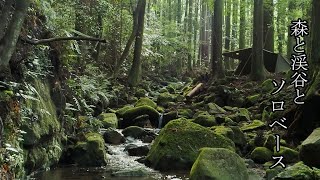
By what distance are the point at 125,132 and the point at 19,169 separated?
20.6 feet

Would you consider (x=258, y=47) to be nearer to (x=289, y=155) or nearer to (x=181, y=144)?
(x=289, y=155)

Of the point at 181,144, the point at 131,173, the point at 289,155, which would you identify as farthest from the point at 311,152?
the point at 131,173

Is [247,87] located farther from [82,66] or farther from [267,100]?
[82,66]

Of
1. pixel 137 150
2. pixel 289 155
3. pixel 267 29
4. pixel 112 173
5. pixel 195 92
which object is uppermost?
pixel 267 29

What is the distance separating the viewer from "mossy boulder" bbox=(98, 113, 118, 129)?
12.9 meters

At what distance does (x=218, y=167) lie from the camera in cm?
739

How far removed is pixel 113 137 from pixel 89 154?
7.36 ft

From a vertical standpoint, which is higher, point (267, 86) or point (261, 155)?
point (267, 86)

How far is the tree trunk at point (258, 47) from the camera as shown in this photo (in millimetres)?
17281

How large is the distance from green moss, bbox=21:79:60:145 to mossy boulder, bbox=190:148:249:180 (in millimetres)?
2928

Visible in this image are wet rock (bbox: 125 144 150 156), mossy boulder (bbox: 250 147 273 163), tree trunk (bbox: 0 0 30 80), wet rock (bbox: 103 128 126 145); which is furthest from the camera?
wet rock (bbox: 103 128 126 145)

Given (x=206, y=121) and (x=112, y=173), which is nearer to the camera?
(x=112, y=173)

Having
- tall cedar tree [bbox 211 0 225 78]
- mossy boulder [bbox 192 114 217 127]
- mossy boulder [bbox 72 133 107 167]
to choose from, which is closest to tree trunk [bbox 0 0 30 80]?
mossy boulder [bbox 72 133 107 167]

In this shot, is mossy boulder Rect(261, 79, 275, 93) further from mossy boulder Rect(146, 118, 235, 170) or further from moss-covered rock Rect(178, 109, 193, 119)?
mossy boulder Rect(146, 118, 235, 170)
